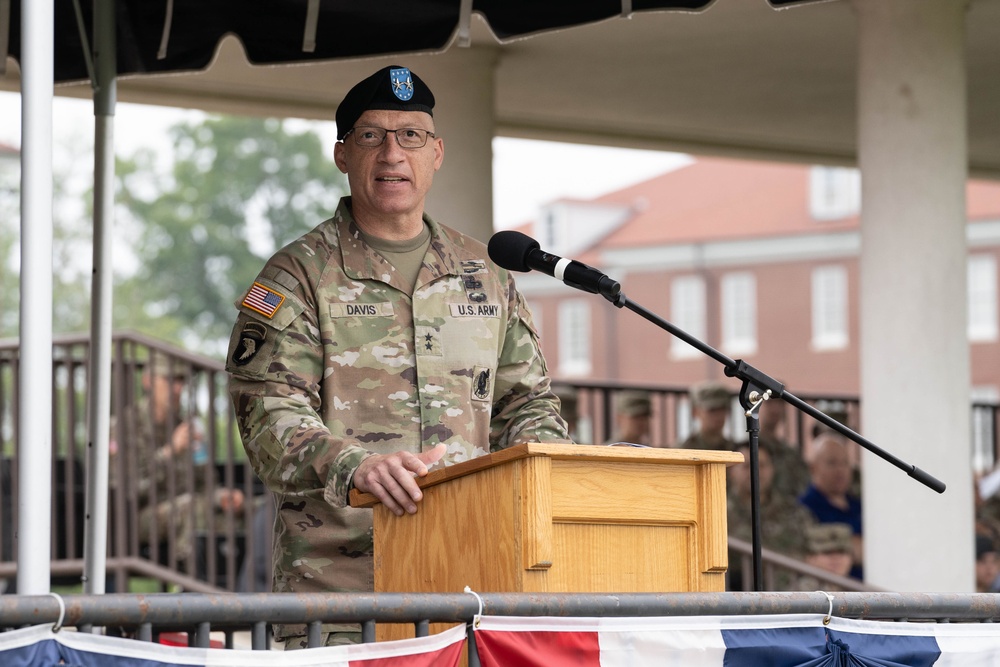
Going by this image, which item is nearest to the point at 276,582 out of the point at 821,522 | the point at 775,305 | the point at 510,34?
the point at 510,34

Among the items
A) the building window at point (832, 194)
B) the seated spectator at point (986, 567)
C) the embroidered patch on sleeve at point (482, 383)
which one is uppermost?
the building window at point (832, 194)

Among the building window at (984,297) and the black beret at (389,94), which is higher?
the building window at (984,297)

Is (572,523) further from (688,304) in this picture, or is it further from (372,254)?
(688,304)

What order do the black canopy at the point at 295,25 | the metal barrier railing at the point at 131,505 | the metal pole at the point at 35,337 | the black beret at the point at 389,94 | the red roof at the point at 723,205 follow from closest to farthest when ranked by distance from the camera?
1. the metal pole at the point at 35,337
2. the black beret at the point at 389,94
3. the black canopy at the point at 295,25
4. the metal barrier railing at the point at 131,505
5. the red roof at the point at 723,205

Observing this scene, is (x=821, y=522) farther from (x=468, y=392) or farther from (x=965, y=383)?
(x=468, y=392)

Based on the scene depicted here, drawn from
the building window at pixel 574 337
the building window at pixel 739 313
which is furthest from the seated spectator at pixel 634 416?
the building window at pixel 574 337

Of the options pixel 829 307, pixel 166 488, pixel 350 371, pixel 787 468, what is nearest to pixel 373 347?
pixel 350 371

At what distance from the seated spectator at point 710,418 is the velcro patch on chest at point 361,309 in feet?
21.9

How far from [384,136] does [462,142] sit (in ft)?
16.5

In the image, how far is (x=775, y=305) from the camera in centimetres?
4544

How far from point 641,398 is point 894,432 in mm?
3721

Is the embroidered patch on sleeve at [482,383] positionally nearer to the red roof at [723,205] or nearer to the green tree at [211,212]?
the red roof at [723,205]

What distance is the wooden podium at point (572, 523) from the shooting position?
2.95 metres

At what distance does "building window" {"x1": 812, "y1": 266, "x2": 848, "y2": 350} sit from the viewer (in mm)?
44094
